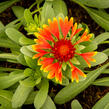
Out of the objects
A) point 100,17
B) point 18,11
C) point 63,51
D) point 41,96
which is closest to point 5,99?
point 41,96

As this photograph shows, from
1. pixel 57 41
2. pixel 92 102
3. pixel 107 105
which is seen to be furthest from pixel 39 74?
pixel 92 102

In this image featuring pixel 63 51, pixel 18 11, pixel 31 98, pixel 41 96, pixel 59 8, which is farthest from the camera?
pixel 18 11

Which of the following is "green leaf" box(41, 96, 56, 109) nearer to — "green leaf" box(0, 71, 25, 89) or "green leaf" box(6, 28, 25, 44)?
"green leaf" box(0, 71, 25, 89)

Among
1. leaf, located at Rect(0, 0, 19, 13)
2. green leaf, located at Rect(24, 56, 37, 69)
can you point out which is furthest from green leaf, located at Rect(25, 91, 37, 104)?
leaf, located at Rect(0, 0, 19, 13)

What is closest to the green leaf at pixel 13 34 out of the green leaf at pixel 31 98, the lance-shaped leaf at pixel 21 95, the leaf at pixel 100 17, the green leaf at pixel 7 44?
the green leaf at pixel 7 44

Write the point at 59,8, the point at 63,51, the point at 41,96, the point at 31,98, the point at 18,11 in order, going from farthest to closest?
the point at 18,11, the point at 59,8, the point at 31,98, the point at 41,96, the point at 63,51

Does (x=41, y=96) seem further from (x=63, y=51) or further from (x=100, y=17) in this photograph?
(x=100, y=17)

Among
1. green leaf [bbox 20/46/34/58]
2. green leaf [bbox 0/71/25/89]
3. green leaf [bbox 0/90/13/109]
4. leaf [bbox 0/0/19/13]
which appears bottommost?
green leaf [bbox 0/90/13/109]
